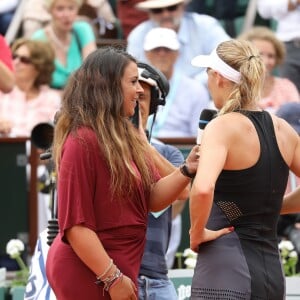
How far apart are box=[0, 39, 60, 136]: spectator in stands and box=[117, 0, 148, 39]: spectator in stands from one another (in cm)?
143

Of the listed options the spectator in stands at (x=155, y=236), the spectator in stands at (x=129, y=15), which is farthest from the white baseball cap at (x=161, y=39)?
the spectator in stands at (x=155, y=236)

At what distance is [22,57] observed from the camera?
8.73 m

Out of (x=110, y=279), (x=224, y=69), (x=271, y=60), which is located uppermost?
(x=224, y=69)

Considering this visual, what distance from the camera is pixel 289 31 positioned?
9.41 meters

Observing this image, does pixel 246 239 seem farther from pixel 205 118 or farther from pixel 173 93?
pixel 173 93

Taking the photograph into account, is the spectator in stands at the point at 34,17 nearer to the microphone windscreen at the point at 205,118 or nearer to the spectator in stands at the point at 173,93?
the spectator in stands at the point at 173,93

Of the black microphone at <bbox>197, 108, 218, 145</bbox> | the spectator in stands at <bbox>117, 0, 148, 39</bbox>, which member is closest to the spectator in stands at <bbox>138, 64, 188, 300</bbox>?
the black microphone at <bbox>197, 108, 218, 145</bbox>

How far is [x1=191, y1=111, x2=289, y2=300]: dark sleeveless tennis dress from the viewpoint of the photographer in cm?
404

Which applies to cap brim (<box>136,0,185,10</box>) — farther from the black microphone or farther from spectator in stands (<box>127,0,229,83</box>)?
the black microphone

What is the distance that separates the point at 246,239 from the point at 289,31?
5562 mm

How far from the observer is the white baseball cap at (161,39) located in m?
8.44

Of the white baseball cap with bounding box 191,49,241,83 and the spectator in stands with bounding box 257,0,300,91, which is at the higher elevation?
the white baseball cap with bounding box 191,49,241,83

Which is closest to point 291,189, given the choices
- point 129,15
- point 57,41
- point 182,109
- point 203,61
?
point 182,109

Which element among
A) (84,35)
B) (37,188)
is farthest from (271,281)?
(84,35)
